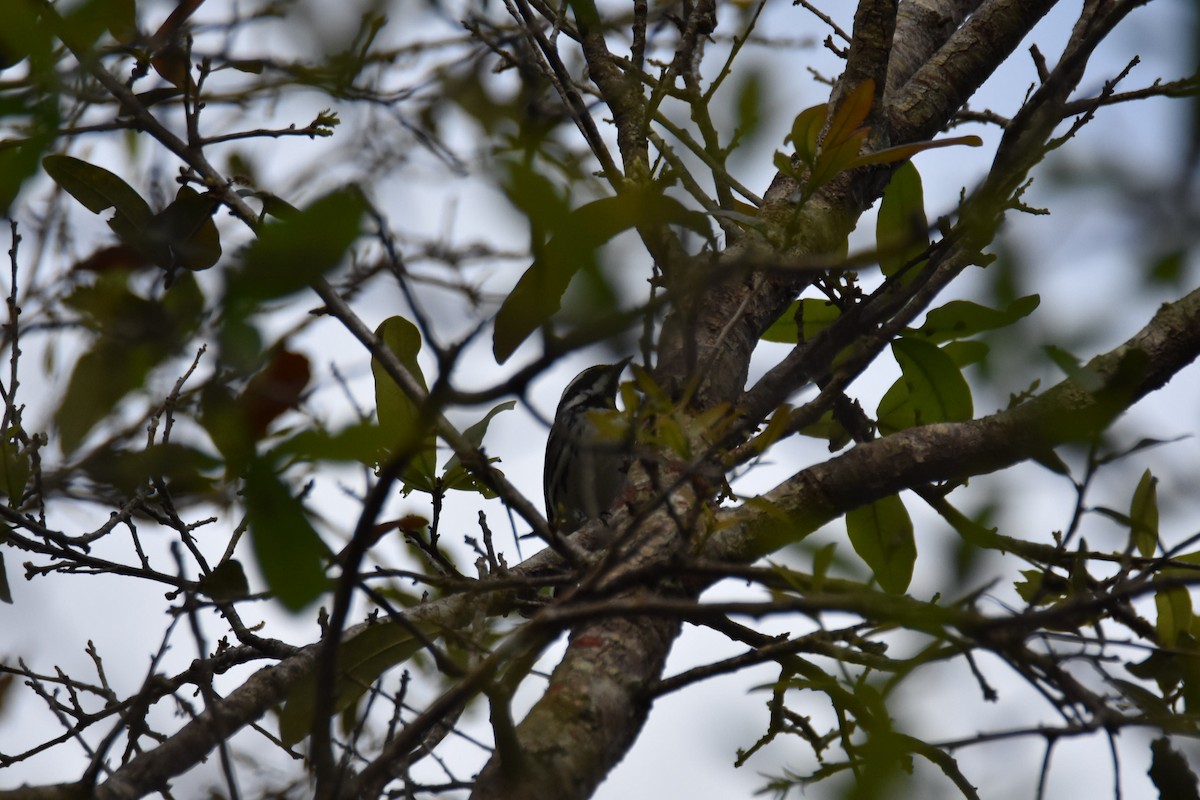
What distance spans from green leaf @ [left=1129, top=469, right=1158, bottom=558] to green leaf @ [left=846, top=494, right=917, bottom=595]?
1.42 feet

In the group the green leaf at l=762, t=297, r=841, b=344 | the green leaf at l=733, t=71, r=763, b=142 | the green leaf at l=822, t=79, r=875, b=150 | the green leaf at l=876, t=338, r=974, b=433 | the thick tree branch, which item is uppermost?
the green leaf at l=762, t=297, r=841, b=344

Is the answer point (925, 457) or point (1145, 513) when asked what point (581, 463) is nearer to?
point (925, 457)

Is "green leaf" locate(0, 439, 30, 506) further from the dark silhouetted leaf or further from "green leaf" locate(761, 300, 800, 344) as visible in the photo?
"green leaf" locate(761, 300, 800, 344)

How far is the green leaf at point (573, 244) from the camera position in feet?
3.25

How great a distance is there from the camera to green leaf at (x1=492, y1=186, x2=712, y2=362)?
0.99 metres

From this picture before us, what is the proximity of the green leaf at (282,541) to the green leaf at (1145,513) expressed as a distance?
3.22 ft

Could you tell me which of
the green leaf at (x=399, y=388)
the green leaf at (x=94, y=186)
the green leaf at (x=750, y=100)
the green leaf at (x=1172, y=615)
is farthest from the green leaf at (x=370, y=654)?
the green leaf at (x=1172, y=615)

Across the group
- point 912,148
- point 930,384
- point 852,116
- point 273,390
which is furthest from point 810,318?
point 273,390

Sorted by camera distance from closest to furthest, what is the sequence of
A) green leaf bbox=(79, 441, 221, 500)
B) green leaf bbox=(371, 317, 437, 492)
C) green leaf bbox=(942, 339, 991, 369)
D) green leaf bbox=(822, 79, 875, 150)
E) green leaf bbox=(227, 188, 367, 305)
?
green leaf bbox=(227, 188, 367, 305) < green leaf bbox=(79, 441, 221, 500) < green leaf bbox=(822, 79, 875, 150) < green leaf bbox=(371, 317, 437, 492) < green leaf bbox=(942, 339, 991, 369)

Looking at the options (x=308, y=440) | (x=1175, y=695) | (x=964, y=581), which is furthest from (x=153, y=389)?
(x=1175, y=695)

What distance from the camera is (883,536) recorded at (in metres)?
2.29

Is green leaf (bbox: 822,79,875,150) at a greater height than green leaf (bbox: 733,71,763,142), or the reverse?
green leaf (bbox: 822,79,875,150)

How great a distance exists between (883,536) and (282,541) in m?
1.57

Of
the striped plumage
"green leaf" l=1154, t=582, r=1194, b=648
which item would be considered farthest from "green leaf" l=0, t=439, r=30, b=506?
the striped plumage
